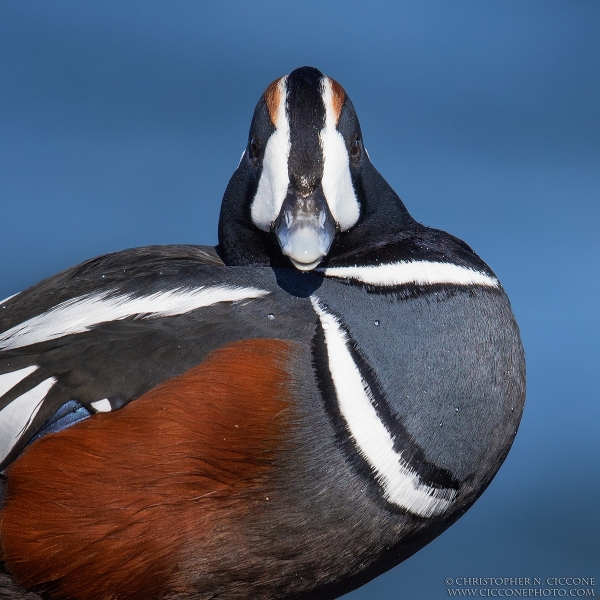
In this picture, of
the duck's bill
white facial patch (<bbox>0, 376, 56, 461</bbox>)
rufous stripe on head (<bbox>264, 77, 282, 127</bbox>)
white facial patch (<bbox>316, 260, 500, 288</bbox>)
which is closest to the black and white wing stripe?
white facial patch (<bbox>0, 376, 56, 461</bbox>)

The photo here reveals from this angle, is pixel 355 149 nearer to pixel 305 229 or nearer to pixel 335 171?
pixel 335 171

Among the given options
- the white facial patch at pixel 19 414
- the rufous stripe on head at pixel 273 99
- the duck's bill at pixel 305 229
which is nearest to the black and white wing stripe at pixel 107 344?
the white facial patch at pixel 19 414

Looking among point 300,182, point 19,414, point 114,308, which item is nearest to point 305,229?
point 300,182

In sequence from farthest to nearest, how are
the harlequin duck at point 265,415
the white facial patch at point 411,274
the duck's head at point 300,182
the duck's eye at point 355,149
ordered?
the duck's eye at point 355,149
the white facial patch at point 411,274
the duck's head at point 300,182
the harlequin duck at point 265,415

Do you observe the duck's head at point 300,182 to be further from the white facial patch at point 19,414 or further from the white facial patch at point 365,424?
the white facial patch at point 19,414

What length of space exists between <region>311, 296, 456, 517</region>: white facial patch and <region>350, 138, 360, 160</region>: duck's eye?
0.44 metres

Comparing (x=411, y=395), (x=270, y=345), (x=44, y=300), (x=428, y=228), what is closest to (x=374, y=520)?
(x=411, y=395)

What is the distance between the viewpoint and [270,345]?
1452 mm

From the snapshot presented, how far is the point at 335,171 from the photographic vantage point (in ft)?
5.37

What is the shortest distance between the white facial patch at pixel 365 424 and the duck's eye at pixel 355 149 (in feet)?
1.44

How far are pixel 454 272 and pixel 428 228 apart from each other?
0.21 meters

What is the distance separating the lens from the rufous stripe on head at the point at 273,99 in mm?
1677

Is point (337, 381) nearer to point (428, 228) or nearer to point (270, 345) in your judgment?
point (270, 345)

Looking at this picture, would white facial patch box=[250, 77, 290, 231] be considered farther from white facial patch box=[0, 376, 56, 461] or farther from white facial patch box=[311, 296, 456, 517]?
white facial patch box=[0, 376, 56, 461]
